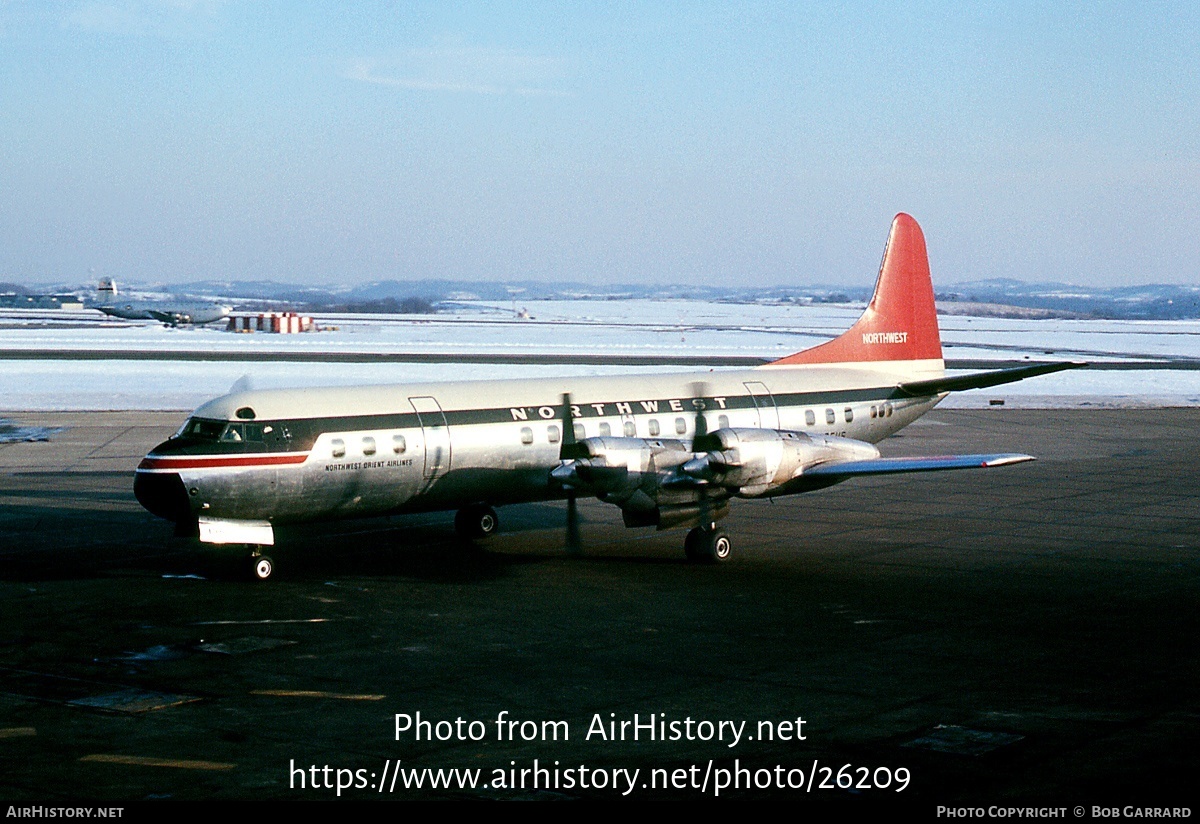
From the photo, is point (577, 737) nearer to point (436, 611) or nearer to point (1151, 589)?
point (436, 611)

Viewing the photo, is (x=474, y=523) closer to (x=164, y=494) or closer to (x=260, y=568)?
(x=260, y=568)

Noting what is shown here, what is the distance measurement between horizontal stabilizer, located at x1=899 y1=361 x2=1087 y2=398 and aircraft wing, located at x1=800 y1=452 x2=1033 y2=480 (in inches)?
162

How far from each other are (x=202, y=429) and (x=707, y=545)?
32.6ft

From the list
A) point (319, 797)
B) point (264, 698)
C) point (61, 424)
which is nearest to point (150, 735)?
point (264, 698)

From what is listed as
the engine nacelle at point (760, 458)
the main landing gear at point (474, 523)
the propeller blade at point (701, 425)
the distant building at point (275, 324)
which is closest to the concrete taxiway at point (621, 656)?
the main landing gear at point (474, 523)

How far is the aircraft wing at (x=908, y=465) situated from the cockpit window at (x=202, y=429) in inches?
451

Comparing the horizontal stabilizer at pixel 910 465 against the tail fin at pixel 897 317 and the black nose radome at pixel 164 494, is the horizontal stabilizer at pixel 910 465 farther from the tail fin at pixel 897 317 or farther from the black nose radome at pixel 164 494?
the black nose radome at pixel 164 494

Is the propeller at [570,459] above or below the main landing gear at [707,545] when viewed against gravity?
above

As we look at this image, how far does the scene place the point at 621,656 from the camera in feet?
59.4

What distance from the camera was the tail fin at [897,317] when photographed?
33.8 metres

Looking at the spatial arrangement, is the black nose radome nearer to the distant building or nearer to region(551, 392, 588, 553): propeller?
region(551, 392, 588, 553): propeller

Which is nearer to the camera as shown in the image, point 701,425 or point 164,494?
point 164,494

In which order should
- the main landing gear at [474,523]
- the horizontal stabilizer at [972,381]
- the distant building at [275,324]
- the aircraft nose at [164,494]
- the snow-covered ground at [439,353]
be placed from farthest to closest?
1. the distant building at [275,324]
2. the snow-covered ground at [439,353]
3. the horizontal stabilizer at [972,381]
4. the main landing gear at [474,523]
5. the aircraft nose at [164,494]

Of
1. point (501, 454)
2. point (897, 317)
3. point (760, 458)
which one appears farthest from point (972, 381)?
point (501, 454)
